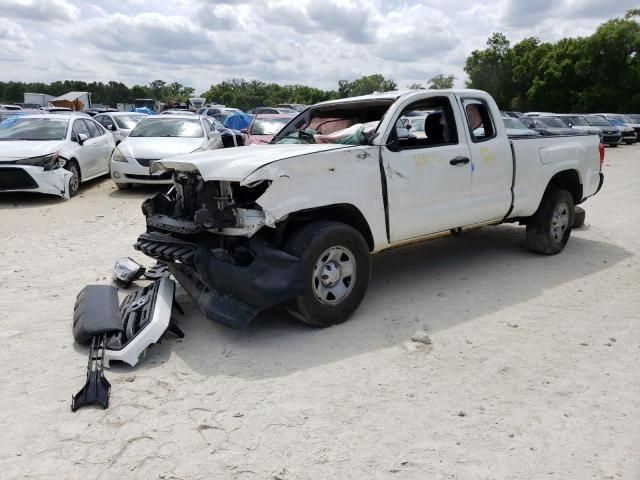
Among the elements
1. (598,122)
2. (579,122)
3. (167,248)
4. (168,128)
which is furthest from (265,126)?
(598,122)

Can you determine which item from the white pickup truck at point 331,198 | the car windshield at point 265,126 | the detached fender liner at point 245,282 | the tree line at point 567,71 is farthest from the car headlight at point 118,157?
the tree line at point 567,71

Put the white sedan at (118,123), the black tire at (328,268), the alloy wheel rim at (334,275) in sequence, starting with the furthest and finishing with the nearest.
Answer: the white sedan at (118,123) → the alloy wheel rim at (334,275) → the black tire at (328,268)

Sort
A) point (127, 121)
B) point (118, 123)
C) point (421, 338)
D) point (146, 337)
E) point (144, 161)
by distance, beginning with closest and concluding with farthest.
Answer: point (146, 337) → point (421, 338) → point (144, 161) → point (118, 123) → point (127, 121)

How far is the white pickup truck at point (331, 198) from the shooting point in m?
4.29

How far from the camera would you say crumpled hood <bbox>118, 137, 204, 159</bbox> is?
10.9 meters

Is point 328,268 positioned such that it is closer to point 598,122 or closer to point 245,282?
point 245,282

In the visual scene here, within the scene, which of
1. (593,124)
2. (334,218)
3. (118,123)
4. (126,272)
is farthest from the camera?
(593,124)

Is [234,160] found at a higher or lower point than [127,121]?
lower

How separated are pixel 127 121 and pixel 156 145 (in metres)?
6.82

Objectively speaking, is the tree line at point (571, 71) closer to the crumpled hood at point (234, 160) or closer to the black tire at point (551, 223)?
the black tire at point (551, 223)

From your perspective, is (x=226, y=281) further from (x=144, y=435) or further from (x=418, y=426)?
(x=418, y=426)

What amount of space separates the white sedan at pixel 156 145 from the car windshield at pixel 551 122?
51.9ft

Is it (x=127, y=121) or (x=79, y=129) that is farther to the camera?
(x=127, y=121)

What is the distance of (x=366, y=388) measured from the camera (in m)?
3.72
